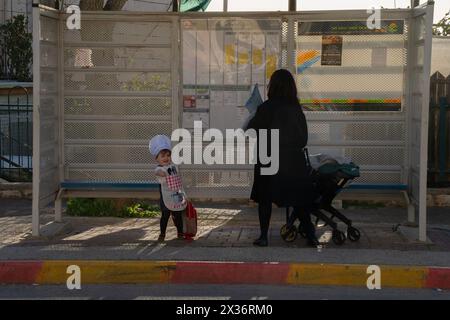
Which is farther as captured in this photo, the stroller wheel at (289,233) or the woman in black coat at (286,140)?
the stroller wheel at (289,233)

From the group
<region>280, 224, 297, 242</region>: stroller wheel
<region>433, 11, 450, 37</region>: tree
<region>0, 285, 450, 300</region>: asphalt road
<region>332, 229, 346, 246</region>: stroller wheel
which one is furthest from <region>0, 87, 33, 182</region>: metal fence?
<region>433, 11, 450, 37</region>: tree

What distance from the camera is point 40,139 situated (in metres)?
8.23

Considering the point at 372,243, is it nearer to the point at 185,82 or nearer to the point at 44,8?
the point at 185,82

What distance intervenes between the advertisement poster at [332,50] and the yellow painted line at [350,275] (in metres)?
2.84

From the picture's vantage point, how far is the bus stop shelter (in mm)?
8750

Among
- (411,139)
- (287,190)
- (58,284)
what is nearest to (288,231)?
(287,190)

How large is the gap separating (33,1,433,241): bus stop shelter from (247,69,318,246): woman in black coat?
3.47 ft

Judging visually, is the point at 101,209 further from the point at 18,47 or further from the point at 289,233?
the point at 18,47

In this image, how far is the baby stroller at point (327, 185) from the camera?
783 cm

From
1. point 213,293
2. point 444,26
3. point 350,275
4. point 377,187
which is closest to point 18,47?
point 444,26

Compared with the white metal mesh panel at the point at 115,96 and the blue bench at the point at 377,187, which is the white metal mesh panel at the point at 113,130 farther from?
the blue bench at the point at 377,187

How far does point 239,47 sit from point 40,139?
2.67 metres

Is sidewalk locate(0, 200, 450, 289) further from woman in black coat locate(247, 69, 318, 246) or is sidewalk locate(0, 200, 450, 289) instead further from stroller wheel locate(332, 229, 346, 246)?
woman in black coat locate(247, 69, 318, 246)

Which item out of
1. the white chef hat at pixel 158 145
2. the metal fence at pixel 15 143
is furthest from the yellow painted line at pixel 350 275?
the metal fence at pixel 15 143
